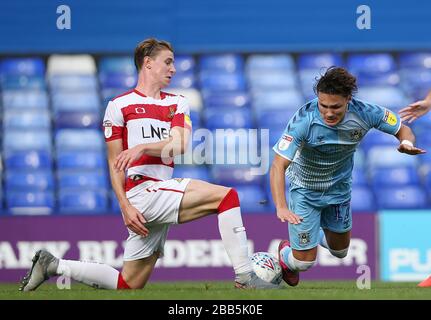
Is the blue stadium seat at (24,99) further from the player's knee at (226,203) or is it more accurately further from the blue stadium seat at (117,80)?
the player's knee at (226,203)

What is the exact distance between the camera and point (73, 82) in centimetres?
1380

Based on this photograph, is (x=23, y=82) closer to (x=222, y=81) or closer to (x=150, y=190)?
(x=222, y=81)

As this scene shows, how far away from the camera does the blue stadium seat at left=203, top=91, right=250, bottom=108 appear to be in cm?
1363

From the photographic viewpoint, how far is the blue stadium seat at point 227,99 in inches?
537

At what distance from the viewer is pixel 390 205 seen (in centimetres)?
1280

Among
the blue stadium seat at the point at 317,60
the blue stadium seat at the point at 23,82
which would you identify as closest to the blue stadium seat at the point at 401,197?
the blue stadium seat at the point at 317,60

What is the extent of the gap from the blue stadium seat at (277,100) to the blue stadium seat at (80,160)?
2.20 m

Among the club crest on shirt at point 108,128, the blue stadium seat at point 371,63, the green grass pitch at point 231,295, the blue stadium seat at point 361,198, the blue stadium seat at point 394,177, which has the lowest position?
the green grass pitch at point 231,295

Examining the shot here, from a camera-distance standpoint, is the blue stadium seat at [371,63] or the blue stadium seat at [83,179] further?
the blue stadium seat at [371,63]

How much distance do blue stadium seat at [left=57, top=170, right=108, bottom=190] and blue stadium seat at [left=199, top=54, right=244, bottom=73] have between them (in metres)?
2.30

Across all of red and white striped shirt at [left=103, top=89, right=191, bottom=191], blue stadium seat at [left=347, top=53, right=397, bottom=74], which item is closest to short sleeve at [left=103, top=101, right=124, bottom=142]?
red and white striped shirt at [left=103, top=89, right=191, bottom=191]

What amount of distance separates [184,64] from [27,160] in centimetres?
251

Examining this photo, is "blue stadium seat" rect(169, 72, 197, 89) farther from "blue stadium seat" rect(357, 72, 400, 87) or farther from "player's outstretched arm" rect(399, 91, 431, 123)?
"player's outstretched arm" rect(399, 91, 431, 123)

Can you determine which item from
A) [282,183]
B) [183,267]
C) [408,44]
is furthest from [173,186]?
[408,44]
